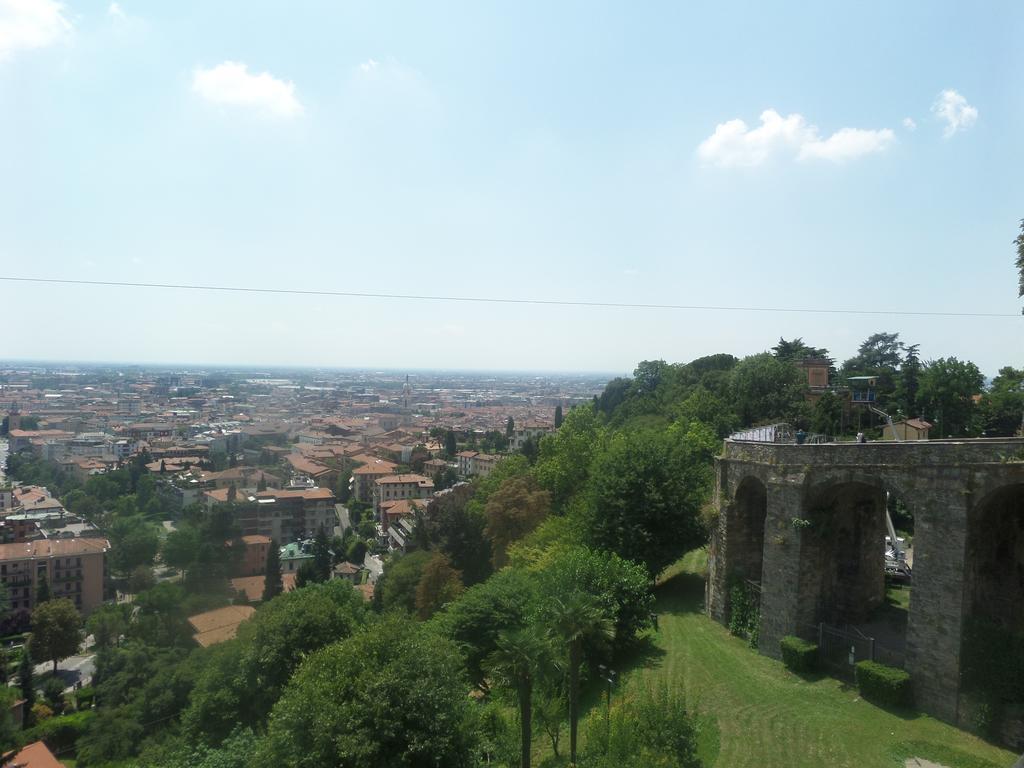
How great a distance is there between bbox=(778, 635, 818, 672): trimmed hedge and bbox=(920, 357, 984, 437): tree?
22239 mm

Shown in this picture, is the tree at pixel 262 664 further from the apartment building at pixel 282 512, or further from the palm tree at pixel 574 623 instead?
the apartment building at pixel 282 512

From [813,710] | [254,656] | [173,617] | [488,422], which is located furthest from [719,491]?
[488,422]

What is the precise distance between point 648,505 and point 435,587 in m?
14.9

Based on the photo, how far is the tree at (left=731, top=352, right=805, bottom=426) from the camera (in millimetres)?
41750

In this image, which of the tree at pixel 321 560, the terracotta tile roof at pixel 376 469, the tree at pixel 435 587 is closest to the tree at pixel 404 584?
the tree at pixel 435 587

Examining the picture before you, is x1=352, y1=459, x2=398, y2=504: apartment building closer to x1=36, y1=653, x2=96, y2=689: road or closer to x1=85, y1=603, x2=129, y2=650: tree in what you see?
x1=85, y1=603, x2=129, y2=650: tree

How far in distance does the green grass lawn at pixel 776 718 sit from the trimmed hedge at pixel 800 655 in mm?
294

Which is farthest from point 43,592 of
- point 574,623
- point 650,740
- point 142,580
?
point 650,740

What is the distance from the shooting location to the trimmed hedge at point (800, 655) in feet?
53.8

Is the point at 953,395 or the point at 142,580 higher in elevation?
the point at 953,395

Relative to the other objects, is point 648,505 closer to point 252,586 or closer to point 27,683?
point 252,586

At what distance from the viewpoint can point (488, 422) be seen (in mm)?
Result: 122375

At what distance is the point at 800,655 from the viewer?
16.4m

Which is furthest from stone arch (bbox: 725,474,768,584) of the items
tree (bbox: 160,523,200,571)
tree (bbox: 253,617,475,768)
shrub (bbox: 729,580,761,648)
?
tree (bbox: 160,523,200,571)
